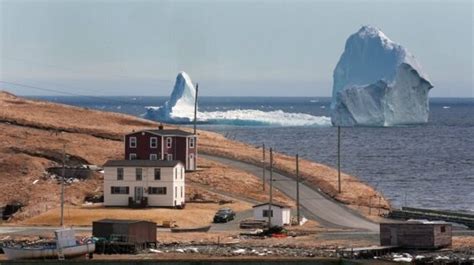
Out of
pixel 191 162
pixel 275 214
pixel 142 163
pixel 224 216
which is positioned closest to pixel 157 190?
pixel 142 163

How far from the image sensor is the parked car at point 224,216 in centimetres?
6612

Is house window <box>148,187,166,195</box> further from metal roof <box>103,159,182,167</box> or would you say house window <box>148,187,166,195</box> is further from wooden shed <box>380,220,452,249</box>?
wooden shed <box>380,220,452,249</box>

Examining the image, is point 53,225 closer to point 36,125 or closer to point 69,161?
point 69,161

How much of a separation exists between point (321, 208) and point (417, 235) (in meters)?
19.0

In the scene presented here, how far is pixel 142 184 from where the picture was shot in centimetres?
7031

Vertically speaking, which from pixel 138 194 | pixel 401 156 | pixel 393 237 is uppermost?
pixel 401 156

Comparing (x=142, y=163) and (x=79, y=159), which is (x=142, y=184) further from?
(x=79, y=159)

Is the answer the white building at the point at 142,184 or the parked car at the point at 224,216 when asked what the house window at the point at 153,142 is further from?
the parked car at the point at 224,216

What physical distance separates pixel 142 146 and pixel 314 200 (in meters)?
11.3

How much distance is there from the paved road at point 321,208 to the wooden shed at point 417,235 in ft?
28.6

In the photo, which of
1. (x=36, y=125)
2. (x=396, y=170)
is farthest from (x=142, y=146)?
(x=396, y=170)

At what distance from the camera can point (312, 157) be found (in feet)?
436

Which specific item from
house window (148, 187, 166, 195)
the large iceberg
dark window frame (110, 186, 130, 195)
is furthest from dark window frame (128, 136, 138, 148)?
the large iceberg

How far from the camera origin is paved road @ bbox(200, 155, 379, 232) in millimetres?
67188
